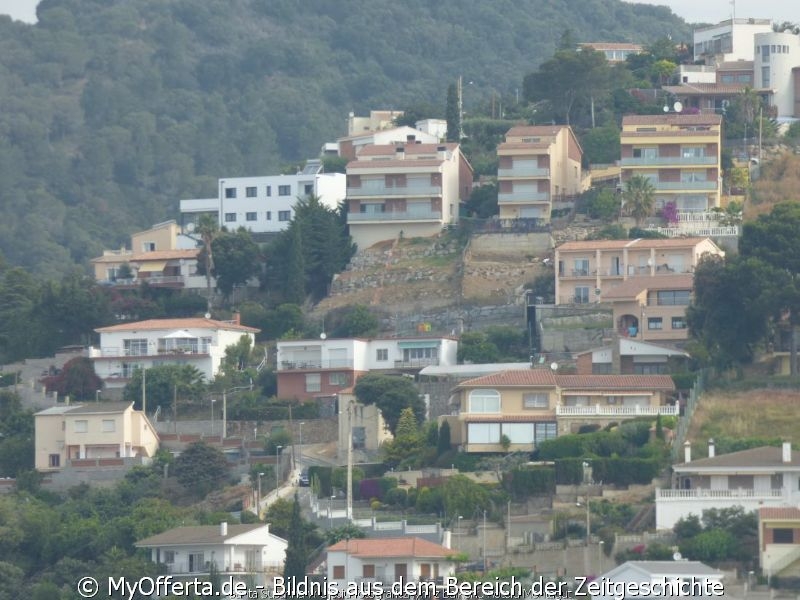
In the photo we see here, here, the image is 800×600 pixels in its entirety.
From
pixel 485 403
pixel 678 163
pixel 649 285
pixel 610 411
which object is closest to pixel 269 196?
pixel 678 163

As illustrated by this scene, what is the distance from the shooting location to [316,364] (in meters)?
98.9

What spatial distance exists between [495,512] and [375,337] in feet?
75.4

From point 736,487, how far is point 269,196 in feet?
171

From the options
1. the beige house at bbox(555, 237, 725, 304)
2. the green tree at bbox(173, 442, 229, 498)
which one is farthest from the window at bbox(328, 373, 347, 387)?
the beige house at bbox(555, 237, 725, 304)

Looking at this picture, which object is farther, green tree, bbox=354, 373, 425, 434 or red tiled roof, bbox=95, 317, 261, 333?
red tiled roof, bbox=95, 317, 261, 333

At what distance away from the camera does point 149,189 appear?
7790 inches

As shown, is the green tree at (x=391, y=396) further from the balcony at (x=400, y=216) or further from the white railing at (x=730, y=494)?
the balcony at (x=400, y=216)

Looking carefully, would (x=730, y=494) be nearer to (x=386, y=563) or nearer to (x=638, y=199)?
(x=386, y=563)

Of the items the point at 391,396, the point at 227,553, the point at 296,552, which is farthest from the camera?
the point at 391,396

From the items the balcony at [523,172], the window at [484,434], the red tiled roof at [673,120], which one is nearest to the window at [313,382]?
the window at [484,434]

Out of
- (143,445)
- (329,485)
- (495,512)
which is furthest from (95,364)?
(495,512)

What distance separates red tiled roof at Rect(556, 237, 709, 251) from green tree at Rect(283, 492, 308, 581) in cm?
2741

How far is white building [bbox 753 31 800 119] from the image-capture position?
4840 inches

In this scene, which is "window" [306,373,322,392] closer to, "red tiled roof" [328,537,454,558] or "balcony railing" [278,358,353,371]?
"balcony railing" [278,358,353,371]
